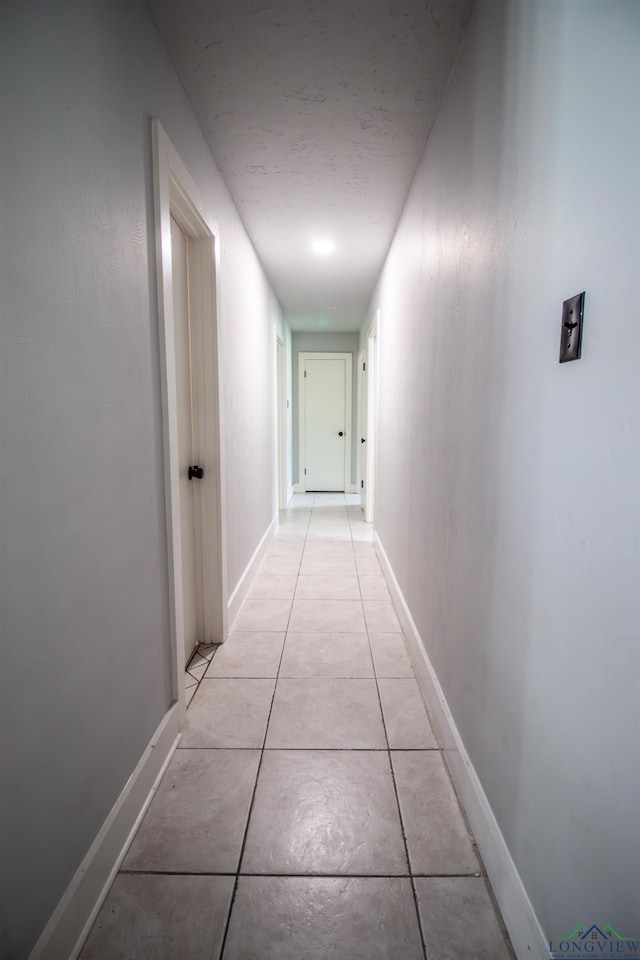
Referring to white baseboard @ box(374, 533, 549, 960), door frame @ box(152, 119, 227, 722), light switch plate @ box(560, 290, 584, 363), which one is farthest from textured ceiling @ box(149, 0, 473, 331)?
white baseboard @ box(374, 533, 549, 960)

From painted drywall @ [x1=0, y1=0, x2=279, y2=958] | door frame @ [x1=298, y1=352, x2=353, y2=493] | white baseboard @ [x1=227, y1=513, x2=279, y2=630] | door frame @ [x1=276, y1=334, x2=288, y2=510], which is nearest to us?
painted drywall @ [x1=0, y1=0, x2=279, y2=958]

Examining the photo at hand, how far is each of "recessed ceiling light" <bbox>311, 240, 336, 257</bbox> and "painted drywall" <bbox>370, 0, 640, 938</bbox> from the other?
64.5 inches

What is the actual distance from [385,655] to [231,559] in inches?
39.7

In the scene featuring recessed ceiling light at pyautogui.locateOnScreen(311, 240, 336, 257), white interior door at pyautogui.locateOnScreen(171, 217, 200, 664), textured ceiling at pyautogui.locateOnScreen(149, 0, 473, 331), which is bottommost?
white interior door at pyautogui.locateOnScreen(171, 217, 200, 664)

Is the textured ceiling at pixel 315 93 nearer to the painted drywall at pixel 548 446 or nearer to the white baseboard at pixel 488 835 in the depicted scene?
the painted drywall at pixel 548 446

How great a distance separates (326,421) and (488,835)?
5.84 meters

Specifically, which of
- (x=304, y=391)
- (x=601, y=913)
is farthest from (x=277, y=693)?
(x=304, y=391)

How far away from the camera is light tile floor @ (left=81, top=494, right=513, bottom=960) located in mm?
1001

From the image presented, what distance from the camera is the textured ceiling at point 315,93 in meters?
1.34

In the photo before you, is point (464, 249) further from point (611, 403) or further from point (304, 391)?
point (304, 391)

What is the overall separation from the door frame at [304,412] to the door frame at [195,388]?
441cm

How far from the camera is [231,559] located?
2.56m

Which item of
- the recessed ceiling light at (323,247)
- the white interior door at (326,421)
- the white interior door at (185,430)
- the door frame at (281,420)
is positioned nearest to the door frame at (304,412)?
the white interior door at (326,421)

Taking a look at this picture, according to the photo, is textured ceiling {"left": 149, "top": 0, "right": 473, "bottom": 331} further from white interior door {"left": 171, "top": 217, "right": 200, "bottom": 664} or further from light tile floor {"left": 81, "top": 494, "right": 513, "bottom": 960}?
light tile floor {"left": 81, "top": 494, "right": 513, "bottom": 960}
